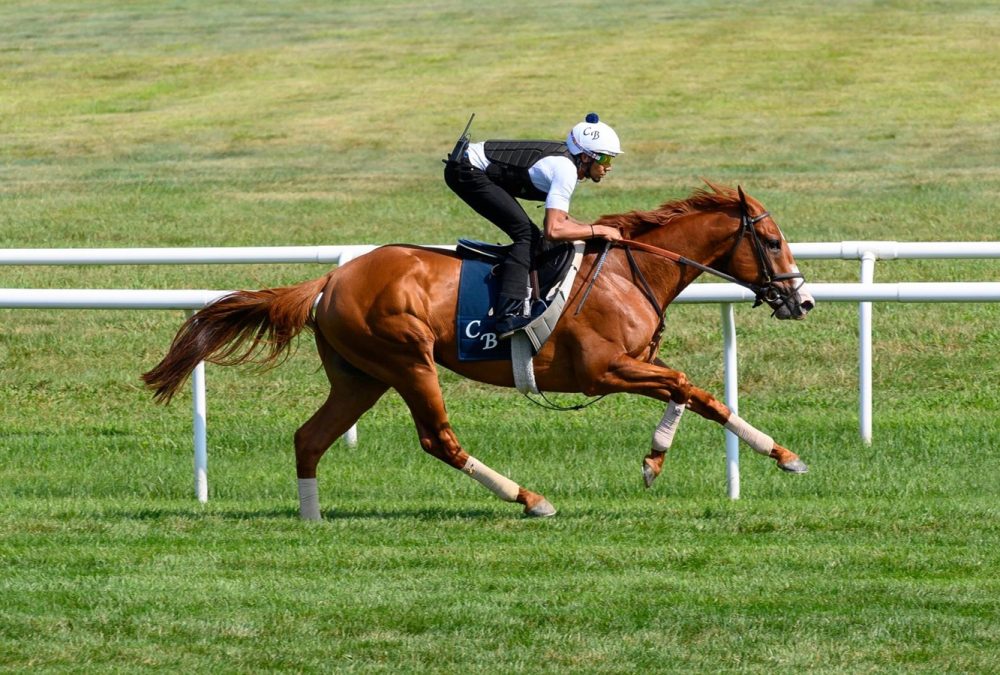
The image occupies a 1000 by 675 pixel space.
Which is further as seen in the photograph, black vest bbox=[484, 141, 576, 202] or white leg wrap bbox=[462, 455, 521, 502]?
black vest bbox=[484, 141, 576, 202]

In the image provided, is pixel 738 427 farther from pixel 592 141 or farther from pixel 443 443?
pixel 592 141

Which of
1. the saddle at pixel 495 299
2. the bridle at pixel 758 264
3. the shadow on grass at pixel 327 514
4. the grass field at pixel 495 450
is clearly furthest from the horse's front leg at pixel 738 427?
the shadow on grass at pixel 327 514

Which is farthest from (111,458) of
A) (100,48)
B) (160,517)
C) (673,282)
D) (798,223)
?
(100,48)

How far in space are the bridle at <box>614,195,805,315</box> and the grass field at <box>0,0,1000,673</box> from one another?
918 millimetres

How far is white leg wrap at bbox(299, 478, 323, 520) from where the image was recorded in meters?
7.33

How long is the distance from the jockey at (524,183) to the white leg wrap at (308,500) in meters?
1.07

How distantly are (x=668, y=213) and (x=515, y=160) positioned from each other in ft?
2.51

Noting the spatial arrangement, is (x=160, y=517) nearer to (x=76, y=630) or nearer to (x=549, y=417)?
(x=76, y=630)

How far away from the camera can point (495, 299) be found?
7.23 m

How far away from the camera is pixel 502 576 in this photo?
594 centimetres

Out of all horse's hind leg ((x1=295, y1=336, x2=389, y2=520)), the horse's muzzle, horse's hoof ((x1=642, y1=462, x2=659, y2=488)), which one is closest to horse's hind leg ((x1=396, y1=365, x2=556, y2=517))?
horse's hind leg ((x1=295, y1=336, x2=389, y2=520))

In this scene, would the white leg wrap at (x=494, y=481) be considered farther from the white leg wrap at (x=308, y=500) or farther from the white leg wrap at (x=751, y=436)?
the white leg wrap at (x=751, y=436)

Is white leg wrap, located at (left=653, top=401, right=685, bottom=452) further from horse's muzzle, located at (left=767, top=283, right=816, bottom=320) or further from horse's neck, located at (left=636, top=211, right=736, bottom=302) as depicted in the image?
horse's muzzle, located at (left=767, top=283, right=816, bottom=320)

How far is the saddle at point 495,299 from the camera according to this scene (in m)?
7.23
